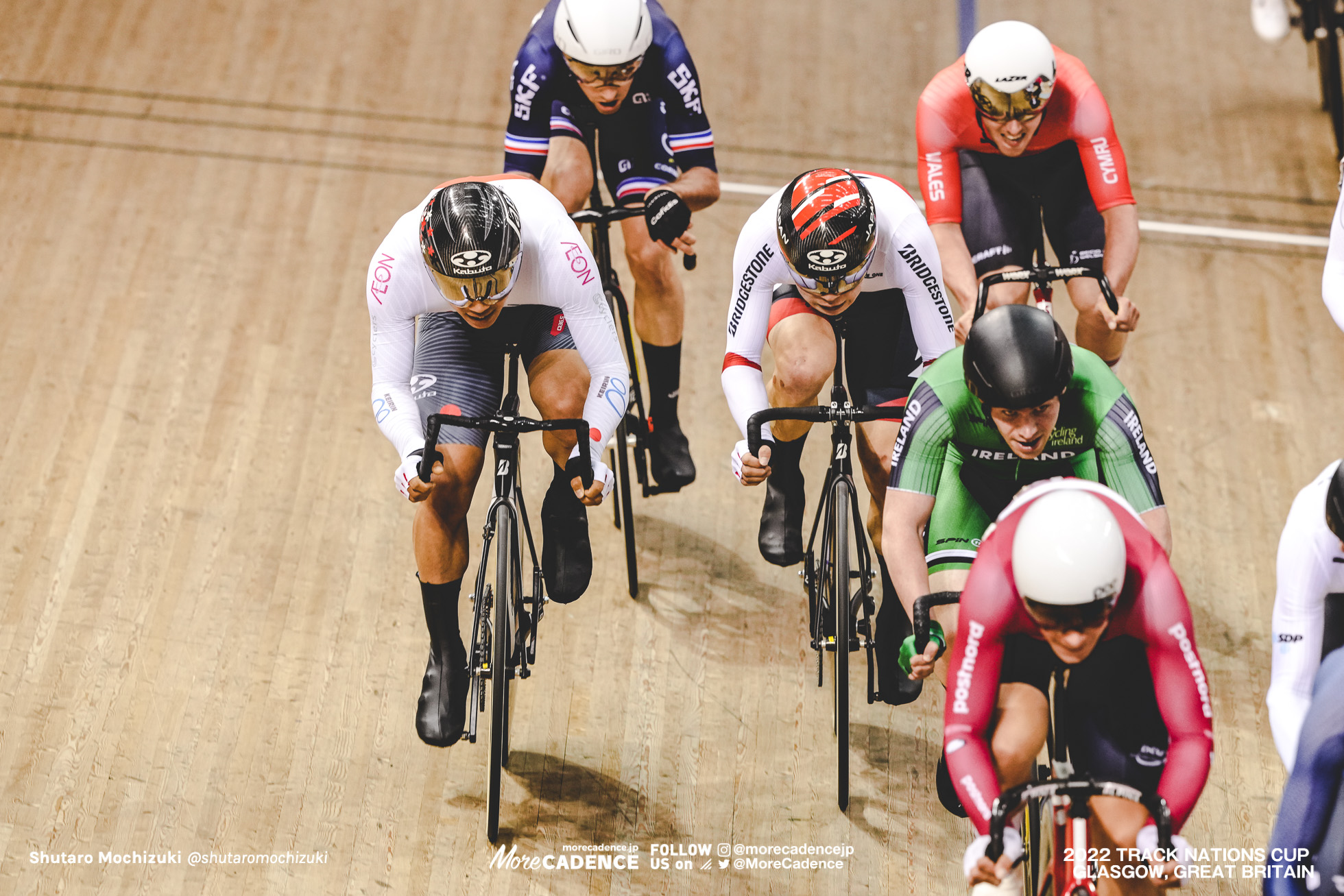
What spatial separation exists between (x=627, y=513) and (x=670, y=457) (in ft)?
1.21

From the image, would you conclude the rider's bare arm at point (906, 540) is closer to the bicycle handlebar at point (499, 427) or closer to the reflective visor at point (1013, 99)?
the bicycle handlebar at point (499, 427)

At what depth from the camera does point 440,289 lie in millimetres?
3320

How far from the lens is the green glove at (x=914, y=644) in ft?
9.00

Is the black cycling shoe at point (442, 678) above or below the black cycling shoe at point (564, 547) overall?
below

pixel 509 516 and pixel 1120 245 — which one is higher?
pixel 1120 245

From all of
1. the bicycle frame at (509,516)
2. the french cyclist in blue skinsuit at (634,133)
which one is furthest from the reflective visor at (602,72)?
the bicycle frame at (509,516)

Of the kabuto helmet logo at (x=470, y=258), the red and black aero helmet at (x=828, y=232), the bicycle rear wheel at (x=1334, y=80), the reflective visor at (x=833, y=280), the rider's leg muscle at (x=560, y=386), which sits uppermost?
the bicycle rear wheel at (x=1334, y=80)

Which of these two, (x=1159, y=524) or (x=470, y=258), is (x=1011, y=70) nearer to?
(x=1159, y=524)

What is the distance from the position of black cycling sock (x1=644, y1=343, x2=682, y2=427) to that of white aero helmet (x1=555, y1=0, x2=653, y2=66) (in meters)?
0.92

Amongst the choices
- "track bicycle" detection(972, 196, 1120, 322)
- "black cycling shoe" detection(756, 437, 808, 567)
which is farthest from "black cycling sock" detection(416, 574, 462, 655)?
"track bicycle" detection(972, 196, 1120, 322)

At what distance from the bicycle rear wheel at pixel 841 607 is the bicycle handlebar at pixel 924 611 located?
22.6 inches

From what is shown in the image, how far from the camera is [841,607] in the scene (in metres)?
3.42

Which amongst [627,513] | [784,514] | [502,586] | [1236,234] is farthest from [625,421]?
[1236,234]

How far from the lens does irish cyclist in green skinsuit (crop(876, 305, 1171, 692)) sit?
2703 millimetres
